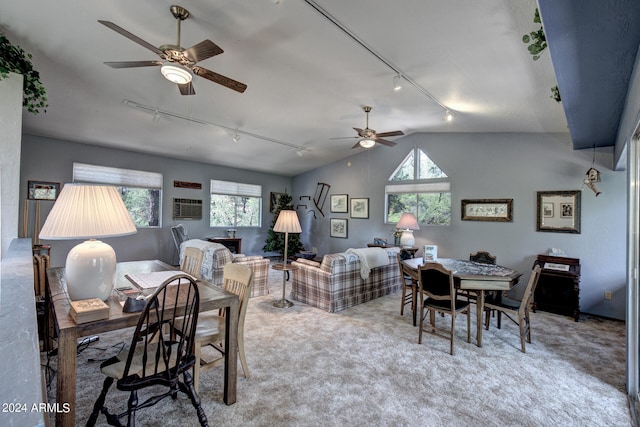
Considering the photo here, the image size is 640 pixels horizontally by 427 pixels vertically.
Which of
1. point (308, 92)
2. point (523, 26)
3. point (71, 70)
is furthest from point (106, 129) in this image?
point (523, 26)

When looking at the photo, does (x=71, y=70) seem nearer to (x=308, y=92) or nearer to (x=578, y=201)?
(x=308, y=92)

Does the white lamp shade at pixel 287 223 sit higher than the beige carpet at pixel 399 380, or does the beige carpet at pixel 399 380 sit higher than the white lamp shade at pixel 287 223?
the white lamp shade at pixel 287 223

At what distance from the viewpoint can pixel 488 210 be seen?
5.27 m

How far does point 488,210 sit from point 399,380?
13.2 feet

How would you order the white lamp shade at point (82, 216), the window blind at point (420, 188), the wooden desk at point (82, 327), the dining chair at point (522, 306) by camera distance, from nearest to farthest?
the wooden desk at point (82, 327) < the white lamp shade at point (82, 216) < the dining chair at point (522, 306) < the window blind at point (420, 188)

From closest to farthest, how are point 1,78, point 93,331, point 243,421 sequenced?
point 93,331
point 243,421
point 1,78

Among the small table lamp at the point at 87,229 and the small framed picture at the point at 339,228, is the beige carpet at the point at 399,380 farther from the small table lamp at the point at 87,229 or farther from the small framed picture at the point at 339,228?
the small framed picture at the point at 339,228

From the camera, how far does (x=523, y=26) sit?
2326mm

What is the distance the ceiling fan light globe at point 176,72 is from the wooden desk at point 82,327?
6.08 feet

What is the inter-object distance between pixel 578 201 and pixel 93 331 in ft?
19.4

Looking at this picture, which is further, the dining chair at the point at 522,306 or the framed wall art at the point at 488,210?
the framed wall art at the point at 488,210

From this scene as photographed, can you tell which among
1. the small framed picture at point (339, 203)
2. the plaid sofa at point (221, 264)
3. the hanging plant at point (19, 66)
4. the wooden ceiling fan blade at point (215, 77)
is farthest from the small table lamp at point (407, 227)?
the hanging plant at point (19, 66)

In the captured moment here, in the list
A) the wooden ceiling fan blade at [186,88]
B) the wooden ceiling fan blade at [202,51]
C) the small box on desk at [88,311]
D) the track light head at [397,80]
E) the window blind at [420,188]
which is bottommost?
the small box on desk at [88,311]

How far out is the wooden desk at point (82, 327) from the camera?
1417mm
